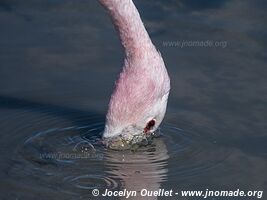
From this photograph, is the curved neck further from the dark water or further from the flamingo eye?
the dark water

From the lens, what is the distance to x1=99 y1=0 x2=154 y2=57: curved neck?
682 centimetres

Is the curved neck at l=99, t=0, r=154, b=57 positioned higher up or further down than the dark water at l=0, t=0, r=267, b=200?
higher up

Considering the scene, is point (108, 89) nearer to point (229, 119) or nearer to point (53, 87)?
point (53, 87)

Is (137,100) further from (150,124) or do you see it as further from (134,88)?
(150,124)

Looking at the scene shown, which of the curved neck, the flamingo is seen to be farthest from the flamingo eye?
the curved neck

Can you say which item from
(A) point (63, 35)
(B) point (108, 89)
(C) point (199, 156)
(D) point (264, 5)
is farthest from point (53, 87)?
(D) point (264, 5)

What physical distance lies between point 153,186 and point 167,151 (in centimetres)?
55

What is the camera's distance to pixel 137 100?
6742mm

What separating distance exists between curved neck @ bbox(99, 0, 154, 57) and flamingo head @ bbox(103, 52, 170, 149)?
0.07 meters

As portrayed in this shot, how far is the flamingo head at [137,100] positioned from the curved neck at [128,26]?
0.07m

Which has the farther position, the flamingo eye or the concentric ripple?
the flamingo eye

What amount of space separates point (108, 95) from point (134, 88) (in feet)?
3.66

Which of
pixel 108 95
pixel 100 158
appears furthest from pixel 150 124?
pixel 108 95

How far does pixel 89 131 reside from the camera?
7344 mm
